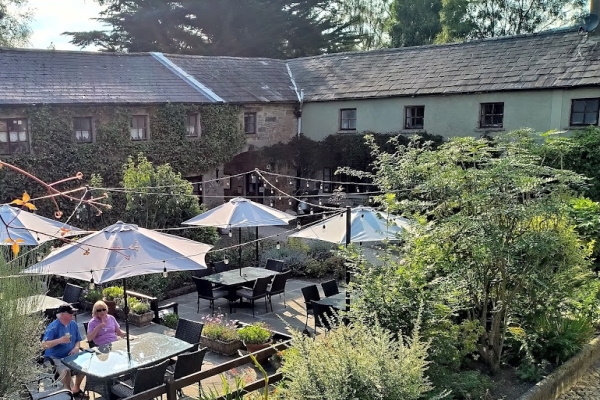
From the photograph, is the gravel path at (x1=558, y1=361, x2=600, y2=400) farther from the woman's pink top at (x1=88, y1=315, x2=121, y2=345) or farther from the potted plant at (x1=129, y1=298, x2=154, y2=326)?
the potted plant at (x1=129, y1=298, x2=154, y2=326)

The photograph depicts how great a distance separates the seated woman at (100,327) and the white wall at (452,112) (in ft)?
47.3

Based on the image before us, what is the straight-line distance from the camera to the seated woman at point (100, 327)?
25.9 ft

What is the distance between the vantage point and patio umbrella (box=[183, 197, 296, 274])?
38.7ft

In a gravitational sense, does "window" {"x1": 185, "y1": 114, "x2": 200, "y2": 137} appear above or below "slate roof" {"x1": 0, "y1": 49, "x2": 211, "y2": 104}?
below

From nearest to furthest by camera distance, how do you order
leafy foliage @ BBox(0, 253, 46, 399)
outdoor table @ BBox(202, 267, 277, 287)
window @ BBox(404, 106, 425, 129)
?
leafy foliage @ BBox(0, 253, 46, 399) → outdoor table @ BBox(202, 267, 277, 287) → window @ BBox(404, 106, 425, 129)

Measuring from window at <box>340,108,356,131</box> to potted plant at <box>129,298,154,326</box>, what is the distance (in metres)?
13.2

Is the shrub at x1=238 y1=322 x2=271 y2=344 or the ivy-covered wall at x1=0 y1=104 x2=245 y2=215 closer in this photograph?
the shrub at x1=238 y1=322 x2=271 y2=344

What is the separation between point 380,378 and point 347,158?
53.7ft

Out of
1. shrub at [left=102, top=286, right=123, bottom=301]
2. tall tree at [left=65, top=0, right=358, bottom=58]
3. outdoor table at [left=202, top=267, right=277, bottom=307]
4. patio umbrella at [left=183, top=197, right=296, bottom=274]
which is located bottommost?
shrub at [left=102, top=286, right=123, bottom=301]

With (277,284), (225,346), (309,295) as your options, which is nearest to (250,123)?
(277,284)

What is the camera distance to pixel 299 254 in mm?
14984

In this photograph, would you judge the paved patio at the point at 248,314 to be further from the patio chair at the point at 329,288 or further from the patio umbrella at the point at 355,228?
the patio umbrella at the point at 355,228

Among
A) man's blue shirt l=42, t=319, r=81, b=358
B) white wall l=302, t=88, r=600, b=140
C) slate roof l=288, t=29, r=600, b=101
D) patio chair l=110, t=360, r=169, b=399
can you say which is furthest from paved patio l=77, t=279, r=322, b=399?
slate roof l=288, t=29, r=600, b=101

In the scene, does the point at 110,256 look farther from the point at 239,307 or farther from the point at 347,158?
the point at 347,158
